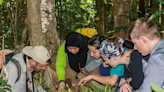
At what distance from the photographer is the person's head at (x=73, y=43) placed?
3004 millimetres

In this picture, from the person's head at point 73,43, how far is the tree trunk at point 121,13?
1.46 m

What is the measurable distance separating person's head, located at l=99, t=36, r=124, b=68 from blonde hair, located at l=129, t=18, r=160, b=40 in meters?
0.63

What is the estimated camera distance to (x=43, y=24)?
3242 millimetres

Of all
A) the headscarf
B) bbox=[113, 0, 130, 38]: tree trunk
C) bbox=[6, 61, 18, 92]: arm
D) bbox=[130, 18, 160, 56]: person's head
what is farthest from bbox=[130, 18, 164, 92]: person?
bbox=[113, 0, 130, 38]: tree trunk

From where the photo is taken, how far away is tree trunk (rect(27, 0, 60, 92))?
3148 mm

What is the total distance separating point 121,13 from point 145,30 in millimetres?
2337

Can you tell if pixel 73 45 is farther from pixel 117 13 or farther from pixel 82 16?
pixel 82 16

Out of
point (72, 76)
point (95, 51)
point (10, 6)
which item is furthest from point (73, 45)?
point (10, 6)

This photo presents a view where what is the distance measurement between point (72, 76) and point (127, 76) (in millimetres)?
1301

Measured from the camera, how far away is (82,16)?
260 inches

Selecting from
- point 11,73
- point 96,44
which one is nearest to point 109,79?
point 96,44

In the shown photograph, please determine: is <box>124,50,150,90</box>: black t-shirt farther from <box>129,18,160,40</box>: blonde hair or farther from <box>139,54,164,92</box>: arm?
<box>139,54,164,92</box>: arm

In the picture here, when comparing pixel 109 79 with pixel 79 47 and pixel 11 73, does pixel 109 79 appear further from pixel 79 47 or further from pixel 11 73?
pixel 11 73

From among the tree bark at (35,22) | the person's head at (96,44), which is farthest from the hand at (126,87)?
the tree bark at (35,22)
